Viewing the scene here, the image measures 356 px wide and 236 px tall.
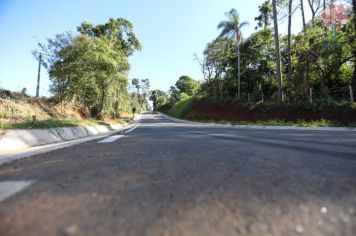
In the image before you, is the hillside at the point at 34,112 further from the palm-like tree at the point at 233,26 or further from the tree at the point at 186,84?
the tree at the point at 186,84

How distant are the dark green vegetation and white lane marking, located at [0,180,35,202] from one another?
1939 centimetres

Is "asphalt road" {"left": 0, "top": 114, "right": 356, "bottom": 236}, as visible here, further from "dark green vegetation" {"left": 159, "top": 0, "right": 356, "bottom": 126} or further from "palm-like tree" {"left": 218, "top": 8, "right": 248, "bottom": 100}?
"palm-like tree" {"left": 218, "top": 8, "right": 248, "bottom": 100}

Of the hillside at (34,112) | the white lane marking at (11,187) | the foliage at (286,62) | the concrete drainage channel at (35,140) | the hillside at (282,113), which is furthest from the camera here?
the foliage at (286,62)

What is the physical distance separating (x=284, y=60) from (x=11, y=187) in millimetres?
39697

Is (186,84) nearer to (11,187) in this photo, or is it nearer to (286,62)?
(286,62)

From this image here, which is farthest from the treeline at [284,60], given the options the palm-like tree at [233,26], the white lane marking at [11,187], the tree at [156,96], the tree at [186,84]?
the tree at [156,96]

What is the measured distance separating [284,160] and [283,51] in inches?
1481

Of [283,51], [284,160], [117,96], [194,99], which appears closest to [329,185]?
[284,160]

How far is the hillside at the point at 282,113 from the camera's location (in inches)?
824

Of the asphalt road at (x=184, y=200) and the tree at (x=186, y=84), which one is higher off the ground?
the tree at (x=186, y=84)

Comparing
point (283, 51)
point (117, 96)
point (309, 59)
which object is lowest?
point (117, 96)

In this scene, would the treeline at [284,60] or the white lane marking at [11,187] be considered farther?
the treeline at [284,60]

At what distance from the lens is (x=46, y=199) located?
250cm

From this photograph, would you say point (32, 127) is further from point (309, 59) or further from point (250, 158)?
point (309, 59)
